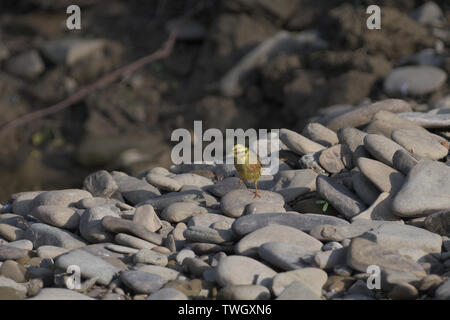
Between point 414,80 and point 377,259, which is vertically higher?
point 414,80

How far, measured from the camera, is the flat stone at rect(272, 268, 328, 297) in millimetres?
2808

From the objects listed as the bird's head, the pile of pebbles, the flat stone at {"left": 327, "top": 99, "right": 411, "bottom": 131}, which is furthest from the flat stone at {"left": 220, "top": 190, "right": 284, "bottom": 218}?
the flat stone at {"left": 327, "top": 99, "right": 411, "bottom": 131}

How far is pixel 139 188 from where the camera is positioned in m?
4.28

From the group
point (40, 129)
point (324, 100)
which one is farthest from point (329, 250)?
point (40, 129)

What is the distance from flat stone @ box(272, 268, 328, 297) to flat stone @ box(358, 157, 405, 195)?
963mm

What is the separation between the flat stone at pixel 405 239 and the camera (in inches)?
124

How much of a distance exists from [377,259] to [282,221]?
665mm

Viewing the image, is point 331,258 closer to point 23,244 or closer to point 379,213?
point 379,213

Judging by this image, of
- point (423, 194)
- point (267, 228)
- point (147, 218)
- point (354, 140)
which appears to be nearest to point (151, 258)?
point (147, 218)

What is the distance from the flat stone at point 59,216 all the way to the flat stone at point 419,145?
2.21m

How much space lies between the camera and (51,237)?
362cm

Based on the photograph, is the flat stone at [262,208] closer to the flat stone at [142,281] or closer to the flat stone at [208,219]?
the flat stone at [208,219]

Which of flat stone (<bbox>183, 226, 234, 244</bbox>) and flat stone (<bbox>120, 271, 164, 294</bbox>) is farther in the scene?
flat stone (<bbox>183, 226, 234, 244</bbox>)

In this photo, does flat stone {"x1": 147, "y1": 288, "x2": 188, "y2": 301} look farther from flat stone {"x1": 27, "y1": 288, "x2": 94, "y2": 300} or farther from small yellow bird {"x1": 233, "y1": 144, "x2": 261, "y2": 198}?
small yellow bird {"x1": 233, "y1": 144, "x2": 261, "y2": 198}
